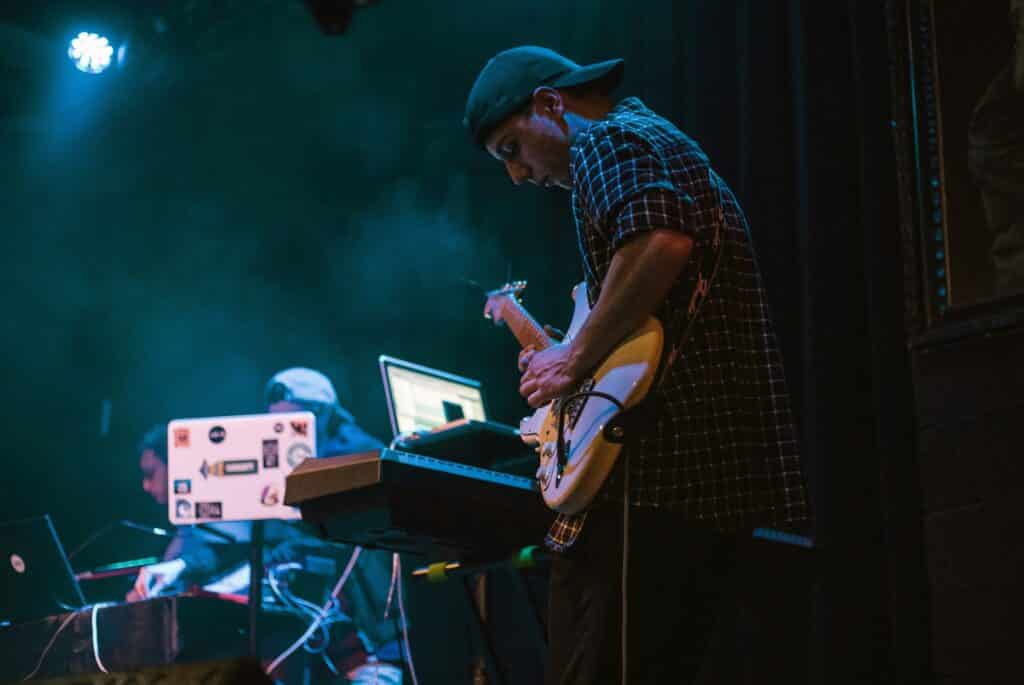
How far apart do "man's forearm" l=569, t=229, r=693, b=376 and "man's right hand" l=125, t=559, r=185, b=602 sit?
11.6 ft

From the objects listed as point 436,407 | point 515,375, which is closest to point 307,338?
point 515,375

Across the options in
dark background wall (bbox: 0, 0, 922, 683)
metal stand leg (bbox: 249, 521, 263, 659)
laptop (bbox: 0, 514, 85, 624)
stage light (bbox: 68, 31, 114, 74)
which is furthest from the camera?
stage light (bbox: 68, 31, 114, 74)

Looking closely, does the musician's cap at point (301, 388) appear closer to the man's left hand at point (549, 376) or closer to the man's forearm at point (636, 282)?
the man's left hand at point (549, 376)

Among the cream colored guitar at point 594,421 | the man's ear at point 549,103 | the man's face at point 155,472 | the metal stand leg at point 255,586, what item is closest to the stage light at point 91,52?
the man's face at point 155,472

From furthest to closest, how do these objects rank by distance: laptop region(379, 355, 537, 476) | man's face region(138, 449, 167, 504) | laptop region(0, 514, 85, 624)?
man's face region(138, 449, 167, 504) → laptop region(0, 514, 85, 624) → laptop region(379, 355, 537, 476)

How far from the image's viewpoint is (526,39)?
510 centimetres

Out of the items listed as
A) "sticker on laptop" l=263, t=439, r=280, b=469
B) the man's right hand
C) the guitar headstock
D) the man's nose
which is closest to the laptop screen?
"sticker on laptop" l=263, t=439, r=280, b=469

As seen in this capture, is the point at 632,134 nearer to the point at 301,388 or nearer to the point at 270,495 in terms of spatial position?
the point at 270,495

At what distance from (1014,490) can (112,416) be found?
6.16 m

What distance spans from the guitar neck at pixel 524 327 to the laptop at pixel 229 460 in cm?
205

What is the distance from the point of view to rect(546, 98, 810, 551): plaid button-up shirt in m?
1.77

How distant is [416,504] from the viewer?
7.40ft

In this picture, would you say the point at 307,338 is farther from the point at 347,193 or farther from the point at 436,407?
the point at 436,407

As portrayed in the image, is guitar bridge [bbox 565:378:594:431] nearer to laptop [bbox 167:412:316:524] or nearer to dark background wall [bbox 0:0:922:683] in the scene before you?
dark background wall [bbox 0:0:922:683]
